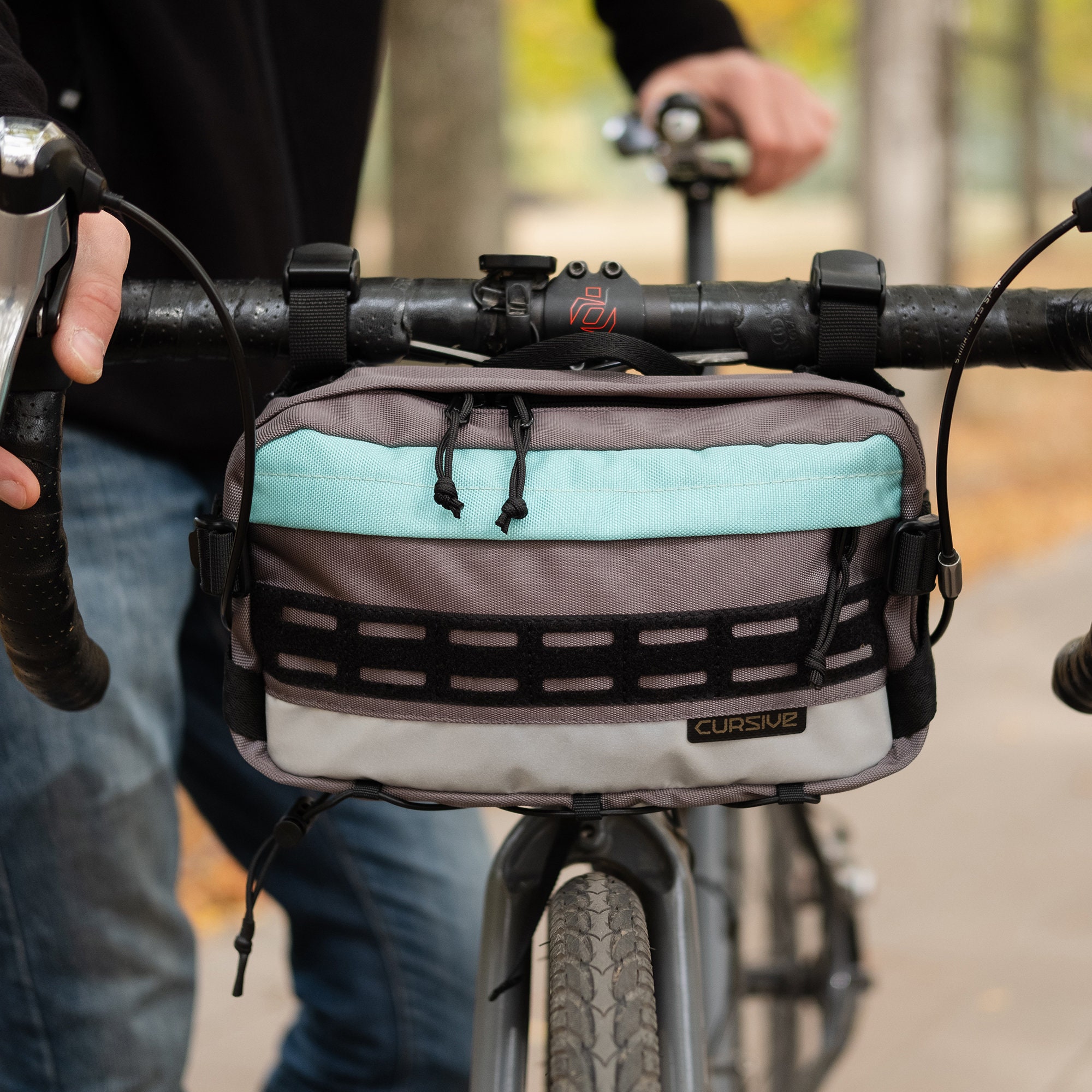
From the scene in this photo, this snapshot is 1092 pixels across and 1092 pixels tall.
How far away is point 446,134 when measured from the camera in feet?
14.7

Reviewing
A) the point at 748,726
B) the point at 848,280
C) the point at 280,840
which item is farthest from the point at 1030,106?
the point at 280,840

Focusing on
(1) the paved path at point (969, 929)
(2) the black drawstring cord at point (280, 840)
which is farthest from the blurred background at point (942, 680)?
(2) the black drawstring cord at point (280, 840)

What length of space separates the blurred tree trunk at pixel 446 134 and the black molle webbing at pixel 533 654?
3717 mm

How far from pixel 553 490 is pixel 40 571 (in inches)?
14.5

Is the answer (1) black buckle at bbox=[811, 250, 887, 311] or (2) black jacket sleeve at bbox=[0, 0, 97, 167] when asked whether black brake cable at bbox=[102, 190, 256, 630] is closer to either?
(2) black jacket sleeve at bbox=[0, 0, 97, 167]

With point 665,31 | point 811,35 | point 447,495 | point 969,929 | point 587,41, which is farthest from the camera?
point 587,41

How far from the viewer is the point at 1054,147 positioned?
79.5 feet

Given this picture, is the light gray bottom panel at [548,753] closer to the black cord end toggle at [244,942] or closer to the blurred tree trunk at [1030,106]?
the black cord end toggle at [244,942]

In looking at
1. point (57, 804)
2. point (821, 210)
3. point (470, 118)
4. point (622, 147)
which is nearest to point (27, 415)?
point (57, 804)

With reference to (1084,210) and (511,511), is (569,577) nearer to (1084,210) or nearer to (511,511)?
(511,511)

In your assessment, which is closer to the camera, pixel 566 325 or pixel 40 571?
pixel 40 571

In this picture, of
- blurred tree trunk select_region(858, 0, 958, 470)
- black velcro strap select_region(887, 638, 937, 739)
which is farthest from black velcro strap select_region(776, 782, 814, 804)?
blurred tree trunk select_region(858, 0, 958, 470)

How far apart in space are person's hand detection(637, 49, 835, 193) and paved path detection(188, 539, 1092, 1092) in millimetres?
1647

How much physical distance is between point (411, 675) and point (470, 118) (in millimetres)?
3974
